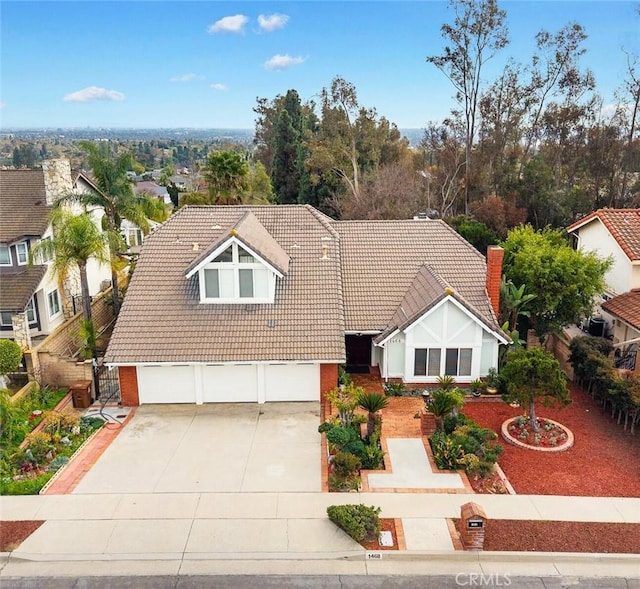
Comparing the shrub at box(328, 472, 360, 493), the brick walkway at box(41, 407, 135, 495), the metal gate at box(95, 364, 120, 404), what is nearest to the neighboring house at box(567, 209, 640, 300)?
the shrub at box(328, 472, 360, 493)

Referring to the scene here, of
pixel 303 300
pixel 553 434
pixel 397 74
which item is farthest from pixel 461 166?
pixel 553 434

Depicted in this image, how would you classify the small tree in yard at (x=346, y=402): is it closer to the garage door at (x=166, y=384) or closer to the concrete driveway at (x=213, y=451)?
the concrete driveway at (x=213, y=451)

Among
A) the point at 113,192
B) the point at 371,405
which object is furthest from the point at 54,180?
the point at 371,405

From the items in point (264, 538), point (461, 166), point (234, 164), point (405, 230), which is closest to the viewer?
point (264, 538)

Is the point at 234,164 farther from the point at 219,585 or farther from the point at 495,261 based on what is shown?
the point at 219,585

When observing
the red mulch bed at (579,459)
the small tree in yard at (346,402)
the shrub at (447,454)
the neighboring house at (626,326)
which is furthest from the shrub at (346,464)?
the neighboring house at (626,326)

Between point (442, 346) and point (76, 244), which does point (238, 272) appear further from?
point (442, 346)
